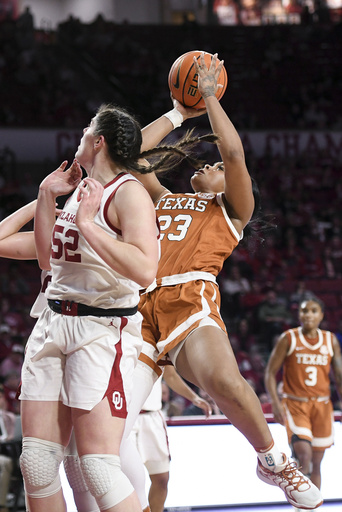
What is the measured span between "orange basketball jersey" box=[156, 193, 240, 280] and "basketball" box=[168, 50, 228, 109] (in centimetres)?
55

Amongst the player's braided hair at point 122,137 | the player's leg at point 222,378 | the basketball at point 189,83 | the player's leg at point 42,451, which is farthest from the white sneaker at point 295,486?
the basketball at point 189,83

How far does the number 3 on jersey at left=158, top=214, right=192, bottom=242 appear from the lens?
3600mm

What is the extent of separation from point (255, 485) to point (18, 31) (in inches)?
486

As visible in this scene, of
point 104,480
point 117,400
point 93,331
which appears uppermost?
point 93,331

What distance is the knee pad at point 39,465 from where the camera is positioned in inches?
102

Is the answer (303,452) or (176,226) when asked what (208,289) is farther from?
(303,452)

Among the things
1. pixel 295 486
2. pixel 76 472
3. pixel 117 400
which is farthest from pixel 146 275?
pixel 295 486

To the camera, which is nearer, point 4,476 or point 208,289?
point 208,289

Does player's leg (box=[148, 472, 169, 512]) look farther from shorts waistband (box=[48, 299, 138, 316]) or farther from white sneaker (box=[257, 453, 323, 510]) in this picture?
shorts waistband (box=[48, 299, 138, 316])

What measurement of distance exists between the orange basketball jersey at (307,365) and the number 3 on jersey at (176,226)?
9.68 feet

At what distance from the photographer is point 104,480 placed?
2.47 m

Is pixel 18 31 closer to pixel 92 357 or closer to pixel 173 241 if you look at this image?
pixel 173 241

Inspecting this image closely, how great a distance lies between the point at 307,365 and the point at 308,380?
134 millimetres

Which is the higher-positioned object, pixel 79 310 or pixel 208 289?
pixel 79 310
